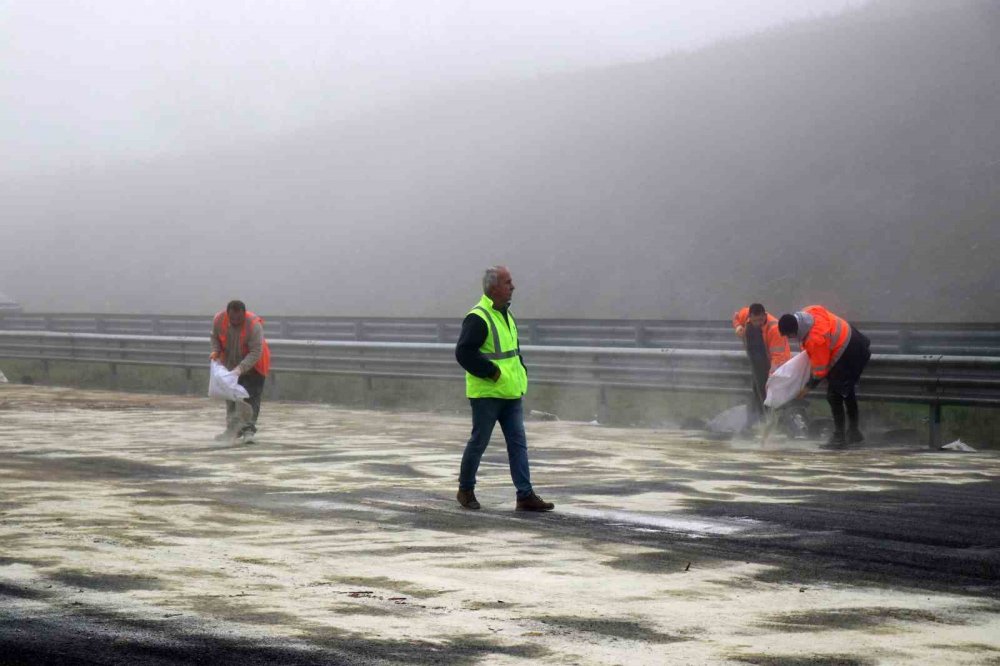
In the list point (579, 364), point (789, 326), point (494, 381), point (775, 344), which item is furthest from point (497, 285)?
point (579, 364)

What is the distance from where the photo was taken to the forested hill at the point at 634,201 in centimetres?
4150

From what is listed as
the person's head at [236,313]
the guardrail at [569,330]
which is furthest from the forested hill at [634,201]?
the person's head at [236,313]

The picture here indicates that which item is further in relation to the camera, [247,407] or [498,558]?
[247,407]

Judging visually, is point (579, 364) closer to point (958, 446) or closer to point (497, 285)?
point (958, 446)

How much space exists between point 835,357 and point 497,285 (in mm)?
5998

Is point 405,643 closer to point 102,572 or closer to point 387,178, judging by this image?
point 102,572

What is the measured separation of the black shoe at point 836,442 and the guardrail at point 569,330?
178 inches

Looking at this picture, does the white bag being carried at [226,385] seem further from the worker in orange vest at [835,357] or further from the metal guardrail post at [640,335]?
the metal guardrail post at [640,335]

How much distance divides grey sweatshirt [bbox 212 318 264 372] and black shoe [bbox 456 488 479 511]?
5763 mm

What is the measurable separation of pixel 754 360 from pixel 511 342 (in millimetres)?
6385

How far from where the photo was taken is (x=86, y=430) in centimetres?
1761

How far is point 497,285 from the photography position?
1043 centimetres

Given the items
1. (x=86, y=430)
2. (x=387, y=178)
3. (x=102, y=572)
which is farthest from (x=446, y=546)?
(x=387, y=178)

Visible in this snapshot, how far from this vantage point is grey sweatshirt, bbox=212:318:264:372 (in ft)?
51.7
